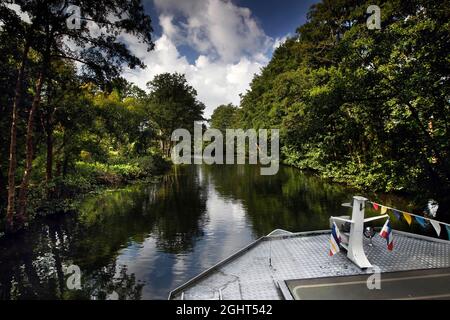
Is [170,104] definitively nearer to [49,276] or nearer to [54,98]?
[54,98]

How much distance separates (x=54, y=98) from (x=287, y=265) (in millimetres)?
18982

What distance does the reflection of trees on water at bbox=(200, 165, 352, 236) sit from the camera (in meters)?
16.2

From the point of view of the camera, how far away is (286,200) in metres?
22.2

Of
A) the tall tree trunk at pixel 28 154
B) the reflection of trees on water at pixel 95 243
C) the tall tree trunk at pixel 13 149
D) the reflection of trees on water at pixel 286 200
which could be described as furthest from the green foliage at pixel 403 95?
the tall tree trunk at pixel 13 149

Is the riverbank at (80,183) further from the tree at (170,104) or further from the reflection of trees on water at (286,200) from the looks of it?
the tree at (170,104)

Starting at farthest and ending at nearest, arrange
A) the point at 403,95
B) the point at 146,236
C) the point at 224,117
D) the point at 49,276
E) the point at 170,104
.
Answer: the point at 224,117 < the point at 170,104 < the point at 146,236 < the point at 403,95 < the point at 49,276

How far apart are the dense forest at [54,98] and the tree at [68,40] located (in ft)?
0.13

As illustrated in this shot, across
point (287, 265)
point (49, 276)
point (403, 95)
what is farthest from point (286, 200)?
point (49, 276)

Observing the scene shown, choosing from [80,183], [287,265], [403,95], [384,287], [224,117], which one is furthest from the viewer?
[224,117]

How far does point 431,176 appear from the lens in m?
12.6

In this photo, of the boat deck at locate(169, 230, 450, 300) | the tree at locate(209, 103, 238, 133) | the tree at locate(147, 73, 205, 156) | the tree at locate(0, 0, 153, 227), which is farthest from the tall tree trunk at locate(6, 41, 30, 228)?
the tree at locate(209, 103, 238, 133)

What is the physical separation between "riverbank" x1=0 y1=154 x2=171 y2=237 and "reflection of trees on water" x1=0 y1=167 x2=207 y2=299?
1.20 metres

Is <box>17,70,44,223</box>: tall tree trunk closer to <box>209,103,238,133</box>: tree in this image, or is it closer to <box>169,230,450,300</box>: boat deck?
<box>169,230,450,300</box>: boat deck

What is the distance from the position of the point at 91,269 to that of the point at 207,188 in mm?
18087
